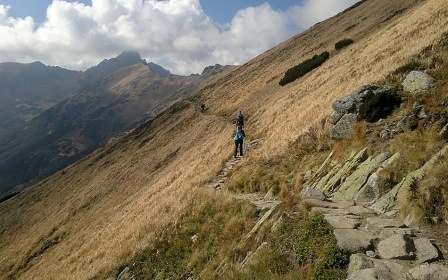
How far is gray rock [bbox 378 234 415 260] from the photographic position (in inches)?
267

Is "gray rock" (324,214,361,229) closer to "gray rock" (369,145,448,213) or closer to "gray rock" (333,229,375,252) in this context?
"gray rock" (333,229,375,252)

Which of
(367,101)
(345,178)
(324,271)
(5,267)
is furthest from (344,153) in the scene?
(5,267)

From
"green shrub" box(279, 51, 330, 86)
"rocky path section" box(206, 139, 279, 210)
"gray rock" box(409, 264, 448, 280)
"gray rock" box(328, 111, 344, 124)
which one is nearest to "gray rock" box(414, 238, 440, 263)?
"gray rock" box(409, 264, 448, 280)

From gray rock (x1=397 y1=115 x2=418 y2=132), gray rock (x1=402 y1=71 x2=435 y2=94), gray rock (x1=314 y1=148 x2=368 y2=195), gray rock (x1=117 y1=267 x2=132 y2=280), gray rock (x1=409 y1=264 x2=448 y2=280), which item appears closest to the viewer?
gray rock (x1=409 y1=264 x2=448 y2=280)

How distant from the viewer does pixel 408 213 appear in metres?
8.08

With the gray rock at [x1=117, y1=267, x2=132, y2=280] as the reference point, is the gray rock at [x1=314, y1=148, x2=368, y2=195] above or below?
above

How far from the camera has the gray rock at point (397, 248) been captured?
22.2 ft

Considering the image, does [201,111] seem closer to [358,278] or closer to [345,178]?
[345,178]

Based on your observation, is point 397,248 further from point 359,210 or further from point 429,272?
point 359,210

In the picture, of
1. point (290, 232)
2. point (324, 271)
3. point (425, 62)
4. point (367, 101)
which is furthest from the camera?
point (425, 62)

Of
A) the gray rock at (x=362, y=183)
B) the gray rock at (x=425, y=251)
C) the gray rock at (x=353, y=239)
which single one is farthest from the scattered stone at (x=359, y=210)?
the gray rock at (x=425, y=251)

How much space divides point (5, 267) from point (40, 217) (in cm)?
1538

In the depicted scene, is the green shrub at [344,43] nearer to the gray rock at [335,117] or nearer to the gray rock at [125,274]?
the gray rock at [335,117]

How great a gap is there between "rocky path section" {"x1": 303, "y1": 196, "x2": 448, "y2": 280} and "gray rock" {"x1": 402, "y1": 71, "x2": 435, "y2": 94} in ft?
21.9
